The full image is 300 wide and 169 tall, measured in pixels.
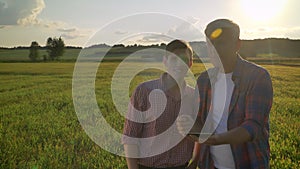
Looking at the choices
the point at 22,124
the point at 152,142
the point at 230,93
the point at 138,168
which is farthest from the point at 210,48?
the point at 22,124

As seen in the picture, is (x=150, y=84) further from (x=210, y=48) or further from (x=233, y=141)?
(x=233, y=141)

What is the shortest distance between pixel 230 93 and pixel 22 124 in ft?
28.3

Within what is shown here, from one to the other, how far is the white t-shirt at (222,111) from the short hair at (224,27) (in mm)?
333

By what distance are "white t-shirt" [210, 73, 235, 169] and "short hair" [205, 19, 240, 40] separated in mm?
333

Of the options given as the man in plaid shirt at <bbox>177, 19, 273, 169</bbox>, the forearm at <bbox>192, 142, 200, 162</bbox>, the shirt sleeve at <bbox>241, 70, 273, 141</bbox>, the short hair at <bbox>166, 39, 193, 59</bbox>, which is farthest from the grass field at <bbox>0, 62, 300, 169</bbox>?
the shirt sleeve at <bbox>241, 70, 273, 141</bbox>

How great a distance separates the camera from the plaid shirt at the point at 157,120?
334cm

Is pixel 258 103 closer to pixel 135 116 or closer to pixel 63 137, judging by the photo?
pixel 135 116

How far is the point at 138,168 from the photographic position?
3.44 m

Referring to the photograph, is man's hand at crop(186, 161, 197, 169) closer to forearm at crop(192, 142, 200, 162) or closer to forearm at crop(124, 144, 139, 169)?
forearm at crop(192, 142, 200, 162)

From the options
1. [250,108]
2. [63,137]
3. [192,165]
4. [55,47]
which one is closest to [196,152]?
[192,165]

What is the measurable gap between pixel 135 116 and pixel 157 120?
0.61 feet

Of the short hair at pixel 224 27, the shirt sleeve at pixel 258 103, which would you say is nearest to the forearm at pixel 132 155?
the shirt sleeve at pixel 258 103

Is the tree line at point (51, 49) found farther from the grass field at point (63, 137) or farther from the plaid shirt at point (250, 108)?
the plaid shirt at point (250, 108)

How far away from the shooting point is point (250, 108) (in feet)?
8.77
